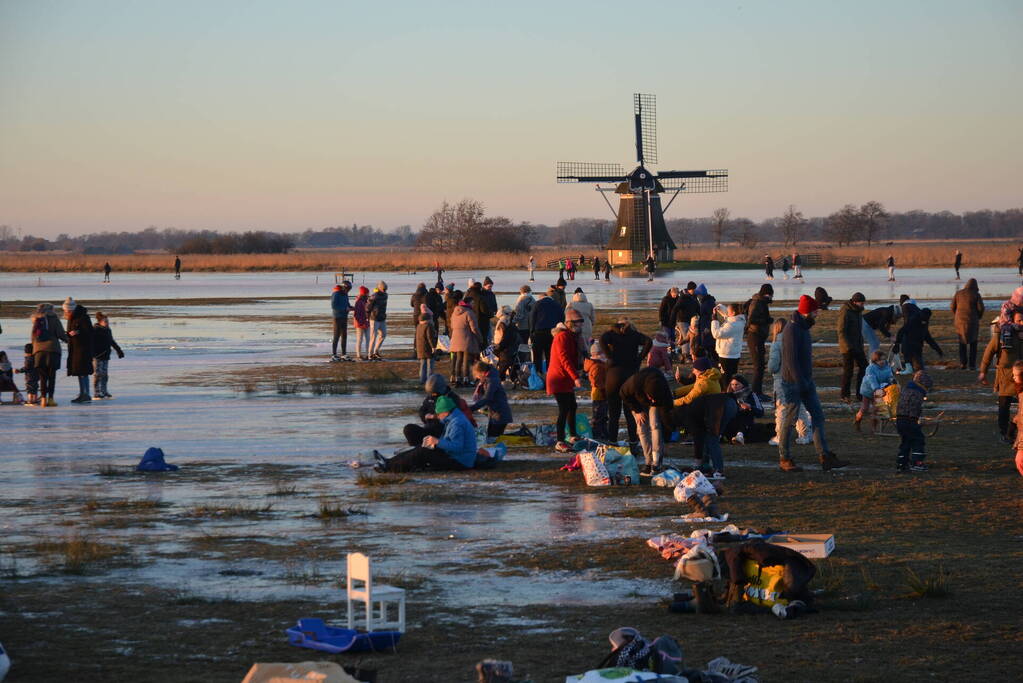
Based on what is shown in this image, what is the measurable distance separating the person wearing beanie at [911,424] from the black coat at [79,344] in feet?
44.0

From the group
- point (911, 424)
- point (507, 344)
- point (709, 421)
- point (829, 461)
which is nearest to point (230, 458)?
point (709, 421)

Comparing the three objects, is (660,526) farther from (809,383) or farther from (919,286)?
(919,286)

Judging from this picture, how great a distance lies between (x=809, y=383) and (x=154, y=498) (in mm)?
7001

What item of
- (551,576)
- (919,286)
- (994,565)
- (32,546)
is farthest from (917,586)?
(919,286)

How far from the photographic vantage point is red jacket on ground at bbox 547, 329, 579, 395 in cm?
1692

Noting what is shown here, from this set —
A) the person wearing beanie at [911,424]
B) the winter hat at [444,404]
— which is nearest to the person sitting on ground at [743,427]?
the person wearing beanie at [911,424]

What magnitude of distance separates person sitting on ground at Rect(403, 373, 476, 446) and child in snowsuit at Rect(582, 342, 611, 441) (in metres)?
1.70

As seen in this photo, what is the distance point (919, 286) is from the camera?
61.5 meters

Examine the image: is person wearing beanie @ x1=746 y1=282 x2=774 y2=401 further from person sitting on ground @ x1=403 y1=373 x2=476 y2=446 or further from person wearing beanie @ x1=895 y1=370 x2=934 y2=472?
person sitting on ground @ x1=403 y1=373 x2=476 y2=446

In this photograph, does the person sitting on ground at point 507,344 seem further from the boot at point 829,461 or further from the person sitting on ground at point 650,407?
the boot at point 829,461

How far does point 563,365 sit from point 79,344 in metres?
9.54

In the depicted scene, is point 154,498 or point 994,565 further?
point 154,498

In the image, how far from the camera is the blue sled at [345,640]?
834cm

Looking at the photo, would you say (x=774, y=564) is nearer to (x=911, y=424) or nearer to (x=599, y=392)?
(x=911, y=424)
